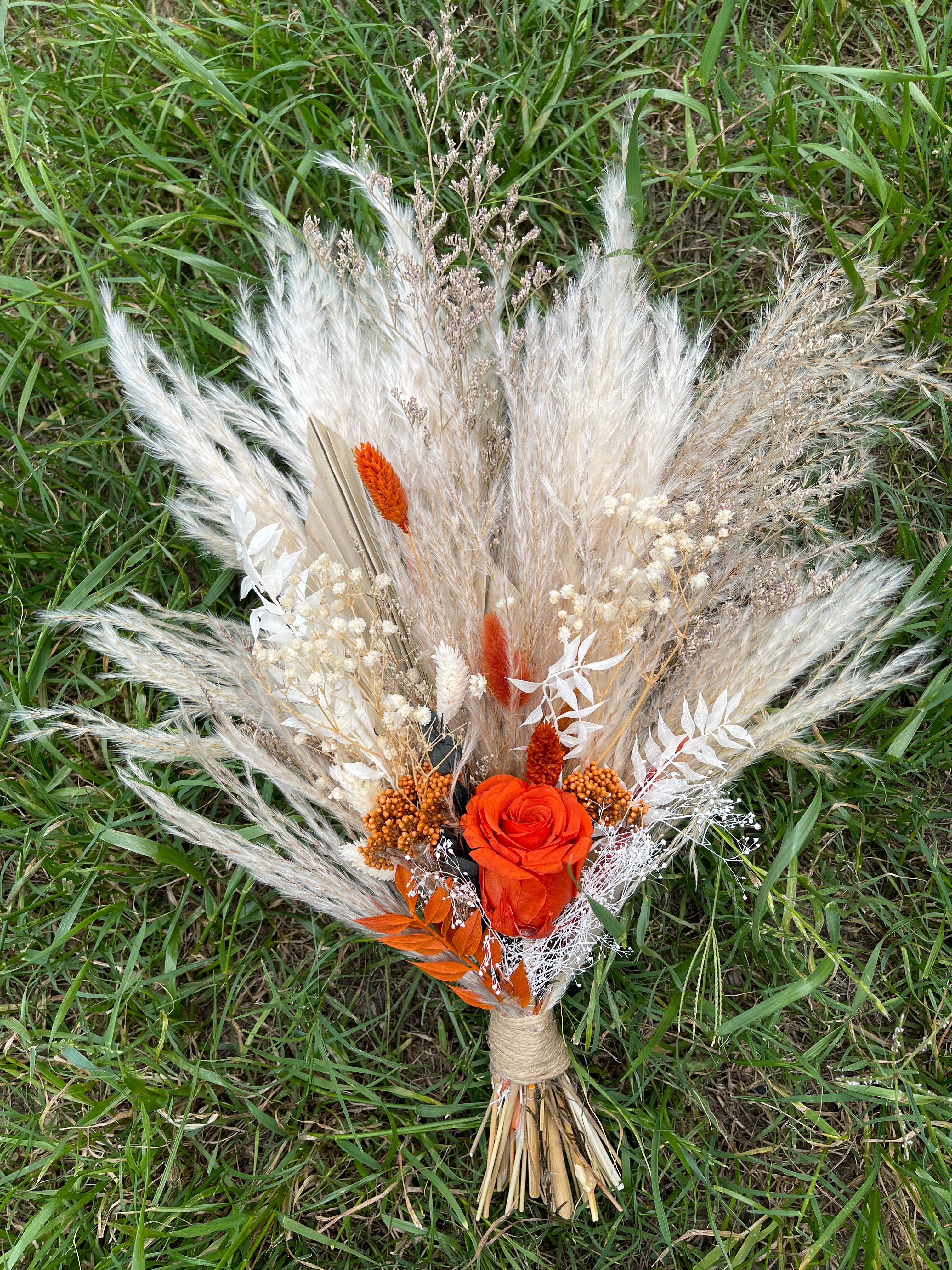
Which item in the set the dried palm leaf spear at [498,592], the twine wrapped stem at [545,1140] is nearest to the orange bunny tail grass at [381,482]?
the dried palm leaf spear at [498,592]

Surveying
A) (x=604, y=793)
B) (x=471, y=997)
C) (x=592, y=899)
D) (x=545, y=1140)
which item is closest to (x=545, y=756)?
(x=604, y=793)

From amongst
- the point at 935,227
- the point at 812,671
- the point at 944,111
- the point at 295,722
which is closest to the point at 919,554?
the point at 812,671

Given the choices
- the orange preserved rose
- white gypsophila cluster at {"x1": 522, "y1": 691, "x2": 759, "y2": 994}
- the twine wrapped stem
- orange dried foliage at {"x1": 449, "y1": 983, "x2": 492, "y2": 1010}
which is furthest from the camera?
the twine wrapped stem

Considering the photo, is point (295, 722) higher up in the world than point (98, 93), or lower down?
lower down

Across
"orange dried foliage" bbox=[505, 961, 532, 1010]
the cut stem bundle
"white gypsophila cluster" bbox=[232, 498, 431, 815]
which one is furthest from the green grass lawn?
"white gypsophila cluster" bbox=[232, 498, 431, 815]

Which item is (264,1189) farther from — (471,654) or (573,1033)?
(471,654)

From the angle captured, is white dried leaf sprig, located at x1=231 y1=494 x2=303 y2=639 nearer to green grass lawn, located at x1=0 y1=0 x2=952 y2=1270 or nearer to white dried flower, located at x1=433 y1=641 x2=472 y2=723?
white dried flower, located at x1=433 y1=641 x2=472 y2=723

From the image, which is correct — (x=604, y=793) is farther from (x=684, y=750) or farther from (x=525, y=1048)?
(x=525, y=1048)
